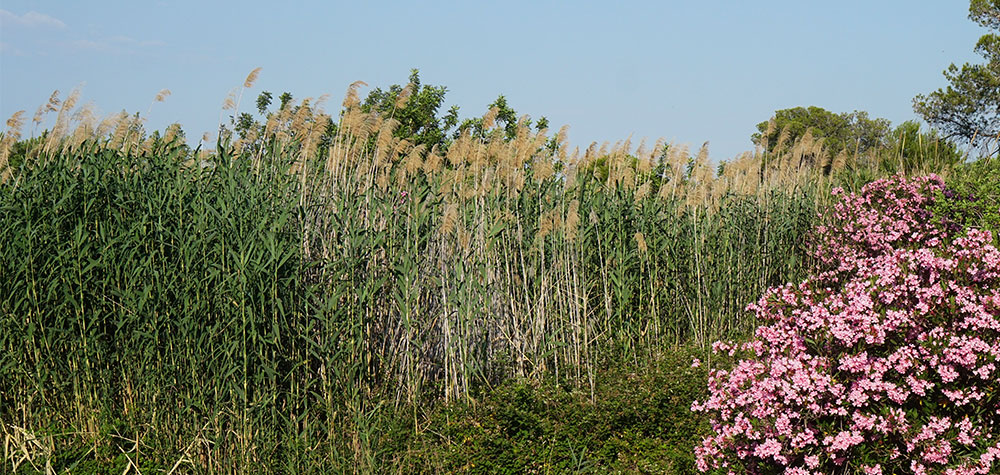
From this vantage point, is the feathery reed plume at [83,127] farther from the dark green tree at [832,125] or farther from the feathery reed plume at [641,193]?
the dark green tree at [832,125]

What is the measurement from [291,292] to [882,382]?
2.63m

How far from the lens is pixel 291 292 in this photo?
422 centimetres

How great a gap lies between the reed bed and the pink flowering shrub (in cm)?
106

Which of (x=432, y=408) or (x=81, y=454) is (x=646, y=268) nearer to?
(x=432, y=408)

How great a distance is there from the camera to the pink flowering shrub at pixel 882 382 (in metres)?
3.49

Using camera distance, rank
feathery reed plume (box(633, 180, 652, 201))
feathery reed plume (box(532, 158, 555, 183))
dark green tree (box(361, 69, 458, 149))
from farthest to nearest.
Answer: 1. dark green tree (box(361, 69, 458, 149))
2. feathery reed plume (box(633, 180, 652, 201))
3. feathery reed plume (box(532, 158, 555, 183))

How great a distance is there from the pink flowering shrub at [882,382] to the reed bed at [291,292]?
1.06 meters

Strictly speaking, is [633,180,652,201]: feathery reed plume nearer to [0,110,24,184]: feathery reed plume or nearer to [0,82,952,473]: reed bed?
[0,82,952,473]: reed bed

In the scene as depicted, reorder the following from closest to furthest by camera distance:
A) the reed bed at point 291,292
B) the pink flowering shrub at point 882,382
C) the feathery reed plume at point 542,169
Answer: the pink flowering shrub at point 882,382, the reed bed at point 291,292, the feathery reed plume at point 542,169

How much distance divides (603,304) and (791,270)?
1.68 metres

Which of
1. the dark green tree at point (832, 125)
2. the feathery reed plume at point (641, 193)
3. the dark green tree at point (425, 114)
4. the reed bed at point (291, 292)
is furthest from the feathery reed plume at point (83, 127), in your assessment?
the dark green tree at point (832, 125)

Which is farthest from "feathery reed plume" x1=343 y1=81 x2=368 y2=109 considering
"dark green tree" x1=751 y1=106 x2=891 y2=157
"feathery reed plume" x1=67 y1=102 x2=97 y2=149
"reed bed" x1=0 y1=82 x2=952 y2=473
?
"dark green tree" x1=751 y1=106 x2=891 y2=157

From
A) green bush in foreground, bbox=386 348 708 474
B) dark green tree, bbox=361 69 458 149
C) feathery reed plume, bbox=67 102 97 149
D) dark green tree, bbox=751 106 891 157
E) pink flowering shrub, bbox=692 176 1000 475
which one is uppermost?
dark green tree, bbox=751 106 891 157

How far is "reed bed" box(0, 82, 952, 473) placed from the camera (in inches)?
166
